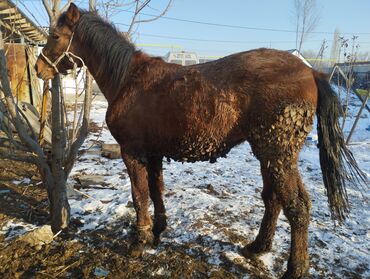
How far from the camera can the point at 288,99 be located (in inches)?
94.1

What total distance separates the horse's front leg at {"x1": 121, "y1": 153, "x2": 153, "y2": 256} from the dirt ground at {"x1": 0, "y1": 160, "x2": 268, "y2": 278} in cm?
14

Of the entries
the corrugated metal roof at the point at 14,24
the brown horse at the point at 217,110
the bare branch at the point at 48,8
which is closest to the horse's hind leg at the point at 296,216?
the brown horse at the point at 217,110

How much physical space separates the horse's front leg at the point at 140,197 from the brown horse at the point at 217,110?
0.01m

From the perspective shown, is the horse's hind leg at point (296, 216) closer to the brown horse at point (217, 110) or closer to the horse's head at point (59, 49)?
the brown horse at point (217, 110)

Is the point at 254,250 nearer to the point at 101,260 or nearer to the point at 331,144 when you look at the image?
the point at 331,144

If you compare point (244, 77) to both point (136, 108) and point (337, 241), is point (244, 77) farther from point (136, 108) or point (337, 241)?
point (337, 241)

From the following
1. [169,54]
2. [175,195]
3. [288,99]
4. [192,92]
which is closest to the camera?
[288,99]

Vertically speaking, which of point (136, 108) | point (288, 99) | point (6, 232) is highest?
point (288, 99)

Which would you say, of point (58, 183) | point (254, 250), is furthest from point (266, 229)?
point (58, 183)

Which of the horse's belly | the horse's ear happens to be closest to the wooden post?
the horse's ear

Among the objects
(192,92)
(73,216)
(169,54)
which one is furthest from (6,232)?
(169,54)

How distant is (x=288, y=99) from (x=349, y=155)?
0.92 meters

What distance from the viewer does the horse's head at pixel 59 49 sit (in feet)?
9.80

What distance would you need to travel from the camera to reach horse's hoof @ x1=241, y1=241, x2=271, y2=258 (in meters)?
3.05
